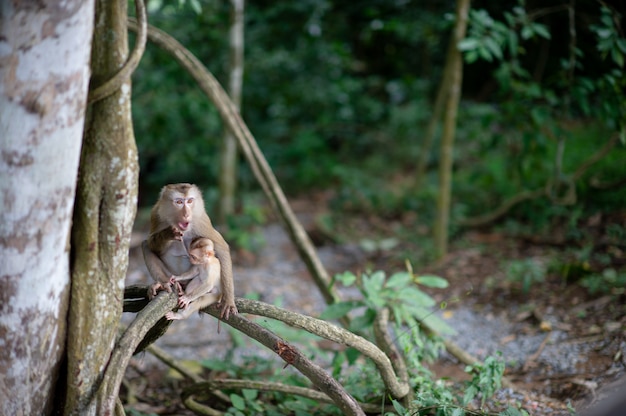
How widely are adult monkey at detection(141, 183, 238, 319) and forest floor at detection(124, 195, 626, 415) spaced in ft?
1.60

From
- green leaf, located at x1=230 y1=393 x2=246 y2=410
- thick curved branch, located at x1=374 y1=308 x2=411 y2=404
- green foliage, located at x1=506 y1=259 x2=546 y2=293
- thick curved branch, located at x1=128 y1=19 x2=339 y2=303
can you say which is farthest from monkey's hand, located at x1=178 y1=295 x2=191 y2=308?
green foliage, located at x1=506 y1=259 x2=546 y2=293

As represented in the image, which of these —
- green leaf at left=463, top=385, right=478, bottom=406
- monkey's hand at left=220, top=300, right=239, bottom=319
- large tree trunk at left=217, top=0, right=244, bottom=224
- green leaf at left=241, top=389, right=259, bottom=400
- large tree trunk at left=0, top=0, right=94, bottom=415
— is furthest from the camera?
large tree trunk at left=217, top=0, right=244, bottom=224

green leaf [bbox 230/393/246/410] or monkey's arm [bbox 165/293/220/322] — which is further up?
monkey's arm [bbox 165/293/220/322]

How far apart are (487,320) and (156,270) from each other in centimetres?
301

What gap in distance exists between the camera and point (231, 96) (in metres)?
6.31

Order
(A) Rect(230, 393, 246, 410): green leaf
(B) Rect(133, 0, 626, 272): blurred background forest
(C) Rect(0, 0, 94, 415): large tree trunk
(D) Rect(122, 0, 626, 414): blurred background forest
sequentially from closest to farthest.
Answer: (C) Rect(0, 0, 94, 415): large tree trunk
(A) Rect(230, 393, 246, 410): green leaf
(D) Rect(122, 0, 626, 414): blurred background forest
(B) Rect(133, 0, 626, 272): blurred background forest

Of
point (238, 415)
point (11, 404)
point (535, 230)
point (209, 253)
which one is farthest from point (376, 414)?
point (535, 230)

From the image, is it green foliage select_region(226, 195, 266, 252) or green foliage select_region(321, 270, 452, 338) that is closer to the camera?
green foliage select_region(321, 270, 452, 338)

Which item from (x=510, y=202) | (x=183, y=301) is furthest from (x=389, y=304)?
(x=510, y=202)

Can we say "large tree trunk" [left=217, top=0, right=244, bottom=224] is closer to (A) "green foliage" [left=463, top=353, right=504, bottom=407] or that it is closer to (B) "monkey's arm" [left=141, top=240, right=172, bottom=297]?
(B) "monkey's arm" [left=141, top=240, right=172, bottom=297]

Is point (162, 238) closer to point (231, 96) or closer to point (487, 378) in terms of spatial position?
point (487, 378)

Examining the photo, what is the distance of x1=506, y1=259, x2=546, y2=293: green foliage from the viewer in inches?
197

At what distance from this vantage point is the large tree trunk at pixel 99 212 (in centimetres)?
217

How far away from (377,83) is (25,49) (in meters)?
8.26
